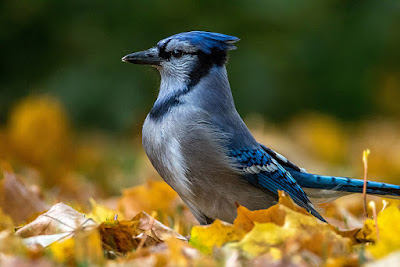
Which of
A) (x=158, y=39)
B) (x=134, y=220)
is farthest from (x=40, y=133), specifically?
(x=134, y=220)

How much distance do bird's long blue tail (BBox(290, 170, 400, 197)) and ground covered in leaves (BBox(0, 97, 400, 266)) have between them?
104mm

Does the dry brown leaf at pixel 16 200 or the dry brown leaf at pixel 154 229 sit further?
the dry brown leaf at pixel 16 200

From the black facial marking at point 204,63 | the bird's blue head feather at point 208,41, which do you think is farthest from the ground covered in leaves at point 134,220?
the bird's blue head feather at point 208,41

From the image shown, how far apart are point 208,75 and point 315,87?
3.98 metres

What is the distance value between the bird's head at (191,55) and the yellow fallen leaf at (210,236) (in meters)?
0.88

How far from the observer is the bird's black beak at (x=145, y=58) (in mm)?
2512

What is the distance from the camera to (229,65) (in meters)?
5.70

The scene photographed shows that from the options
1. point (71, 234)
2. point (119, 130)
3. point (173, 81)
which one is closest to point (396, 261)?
point (71, 234)

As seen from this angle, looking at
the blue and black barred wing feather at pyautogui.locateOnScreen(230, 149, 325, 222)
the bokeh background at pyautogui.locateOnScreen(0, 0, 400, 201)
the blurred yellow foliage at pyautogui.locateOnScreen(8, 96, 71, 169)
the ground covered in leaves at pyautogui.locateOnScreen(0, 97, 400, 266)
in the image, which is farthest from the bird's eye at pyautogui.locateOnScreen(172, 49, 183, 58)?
the bokeh background at pyautogui.locateOnScreen(0, 0, 400, 201)

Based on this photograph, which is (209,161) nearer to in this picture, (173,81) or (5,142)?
(173,81)

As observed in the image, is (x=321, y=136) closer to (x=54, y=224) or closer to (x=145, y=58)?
(x=145, y=58)

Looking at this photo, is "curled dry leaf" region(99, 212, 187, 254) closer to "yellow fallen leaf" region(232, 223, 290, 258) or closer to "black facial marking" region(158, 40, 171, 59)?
"yellow fallen leaf" region(232, 223, 290, 258)

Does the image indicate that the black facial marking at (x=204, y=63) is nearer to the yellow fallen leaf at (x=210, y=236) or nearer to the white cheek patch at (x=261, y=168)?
the white cheek patch at (x=261, y=168)

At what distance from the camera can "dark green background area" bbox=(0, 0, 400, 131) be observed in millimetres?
5492
